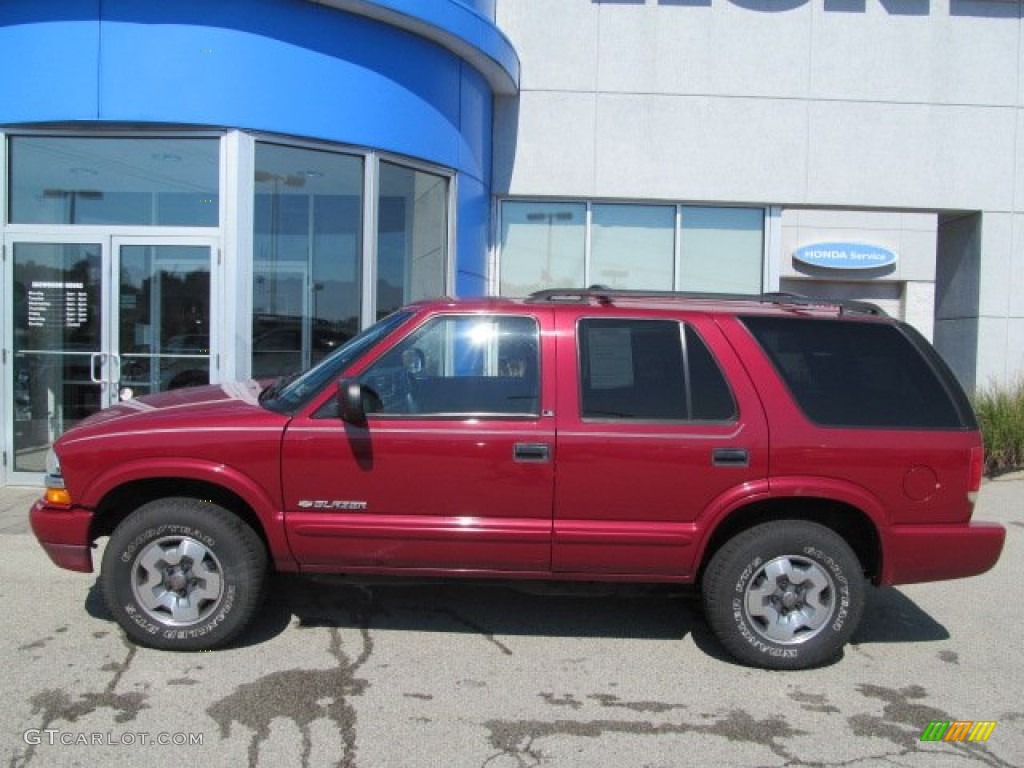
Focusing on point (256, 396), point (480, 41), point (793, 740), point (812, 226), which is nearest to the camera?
point (793, 740)

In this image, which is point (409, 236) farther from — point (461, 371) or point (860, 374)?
point (860, 374)

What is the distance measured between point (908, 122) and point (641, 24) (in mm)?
3634

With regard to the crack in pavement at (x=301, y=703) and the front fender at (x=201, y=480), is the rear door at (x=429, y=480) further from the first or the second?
the crack in pavement at (x=301, y=703)

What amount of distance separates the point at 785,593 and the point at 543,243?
7.49 m

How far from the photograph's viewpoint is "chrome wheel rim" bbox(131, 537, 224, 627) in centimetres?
422

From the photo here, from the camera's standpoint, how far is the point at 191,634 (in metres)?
4.25

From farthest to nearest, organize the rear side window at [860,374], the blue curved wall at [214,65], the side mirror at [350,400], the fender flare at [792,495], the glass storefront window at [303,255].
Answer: the glass storefront window at [303,255], the blue curved wall at [214,65], the rear side window at [860,374], the fender flare at [792,495], the side mirror at [350,400]

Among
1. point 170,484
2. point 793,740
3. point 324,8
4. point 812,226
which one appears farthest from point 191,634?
point 812,226

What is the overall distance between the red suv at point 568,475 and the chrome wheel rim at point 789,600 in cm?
1

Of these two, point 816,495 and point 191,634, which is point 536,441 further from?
point 191,634

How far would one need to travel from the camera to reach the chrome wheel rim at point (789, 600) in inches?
165

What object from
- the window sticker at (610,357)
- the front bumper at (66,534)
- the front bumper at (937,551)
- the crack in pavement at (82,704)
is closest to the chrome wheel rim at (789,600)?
the front bumper at (937,551)

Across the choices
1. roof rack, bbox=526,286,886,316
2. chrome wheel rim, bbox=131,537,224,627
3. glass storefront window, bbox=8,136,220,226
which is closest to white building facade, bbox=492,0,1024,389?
glass storefront window, bbox=8,136,220,226

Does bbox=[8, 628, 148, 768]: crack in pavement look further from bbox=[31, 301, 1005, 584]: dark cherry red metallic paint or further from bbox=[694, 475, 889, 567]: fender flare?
bbox=[694, 475, 889, 567]: fender flare
